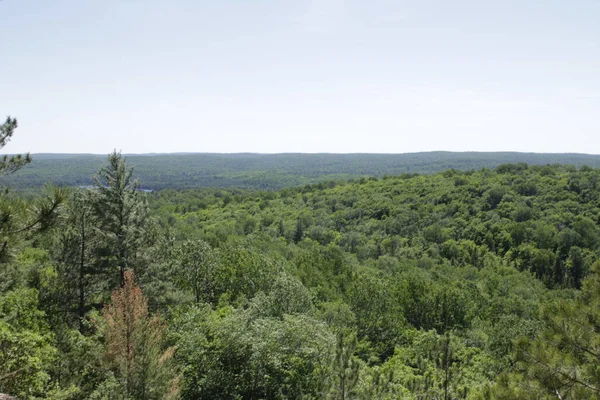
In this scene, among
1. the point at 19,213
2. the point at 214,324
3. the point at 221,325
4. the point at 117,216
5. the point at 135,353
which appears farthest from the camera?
the point at 117,216

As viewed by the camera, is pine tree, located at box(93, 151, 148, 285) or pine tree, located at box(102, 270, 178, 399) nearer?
pine tree, located at box(102, 270, 178, 399)

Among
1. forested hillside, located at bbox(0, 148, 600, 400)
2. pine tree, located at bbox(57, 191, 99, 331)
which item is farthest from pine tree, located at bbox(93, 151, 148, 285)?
pine tree, located at bbox(57, 191, 99, 331)

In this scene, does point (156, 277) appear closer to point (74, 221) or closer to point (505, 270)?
point (74, 221)

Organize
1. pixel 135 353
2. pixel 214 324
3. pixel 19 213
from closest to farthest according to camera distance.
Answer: pixel 19 213, pixel 135 353, pixel 214 324

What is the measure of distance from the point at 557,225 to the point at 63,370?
336 ft

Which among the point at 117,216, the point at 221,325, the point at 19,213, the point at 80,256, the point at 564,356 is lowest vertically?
the point at 221,325

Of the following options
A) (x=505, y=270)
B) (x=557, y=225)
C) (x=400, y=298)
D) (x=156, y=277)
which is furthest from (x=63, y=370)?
(x=557, y=225)

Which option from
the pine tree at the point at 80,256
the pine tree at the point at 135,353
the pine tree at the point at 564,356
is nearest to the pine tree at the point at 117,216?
the pine tree at the point at 80,256

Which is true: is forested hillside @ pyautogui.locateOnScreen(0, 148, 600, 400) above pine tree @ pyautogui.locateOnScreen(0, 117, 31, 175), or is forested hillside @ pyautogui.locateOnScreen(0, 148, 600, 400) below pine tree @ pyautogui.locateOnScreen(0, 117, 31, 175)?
below

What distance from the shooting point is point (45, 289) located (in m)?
16.2

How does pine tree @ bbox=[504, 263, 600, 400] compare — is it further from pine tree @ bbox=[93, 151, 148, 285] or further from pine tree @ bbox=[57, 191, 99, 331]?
pine tree @ bbox=[57, 191, 99, 331]

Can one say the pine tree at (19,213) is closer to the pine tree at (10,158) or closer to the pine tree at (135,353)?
the pine tree at (10,158)

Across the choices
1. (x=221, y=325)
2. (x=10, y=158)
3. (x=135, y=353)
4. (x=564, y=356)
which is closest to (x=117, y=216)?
(x=221, y=325)

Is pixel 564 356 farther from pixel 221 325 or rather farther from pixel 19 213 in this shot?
pixel 221 325
